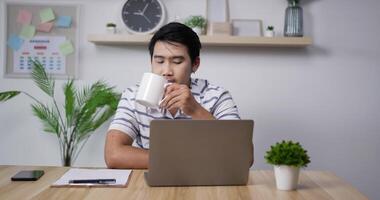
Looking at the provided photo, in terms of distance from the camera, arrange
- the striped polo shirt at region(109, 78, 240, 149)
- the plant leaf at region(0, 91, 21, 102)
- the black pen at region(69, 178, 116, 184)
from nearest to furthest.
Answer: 1. the black pen at region(69, 178, 116, 184)
2. the striped polo shirt at region(109, 78, 240, 149)
3. the plant leaf at region(0, 91, 21, 102)

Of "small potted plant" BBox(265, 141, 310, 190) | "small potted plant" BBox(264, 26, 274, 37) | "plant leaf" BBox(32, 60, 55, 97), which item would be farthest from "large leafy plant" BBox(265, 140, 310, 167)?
"plant leaf" BBox(32, 60, 55, 97)

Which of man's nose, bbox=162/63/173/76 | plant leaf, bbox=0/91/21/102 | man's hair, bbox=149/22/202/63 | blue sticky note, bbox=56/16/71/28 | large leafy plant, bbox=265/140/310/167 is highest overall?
blue sticky note, bbox=56/16/71/28

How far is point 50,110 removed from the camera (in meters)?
2.85

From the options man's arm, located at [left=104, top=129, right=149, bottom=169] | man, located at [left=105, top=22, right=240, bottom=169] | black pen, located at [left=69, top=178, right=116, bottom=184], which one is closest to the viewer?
black pen, located at [left=69, top=178, right=116, bottom=184]

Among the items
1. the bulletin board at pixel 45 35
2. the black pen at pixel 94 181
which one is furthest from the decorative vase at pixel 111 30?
the black pen at pixel 94 181

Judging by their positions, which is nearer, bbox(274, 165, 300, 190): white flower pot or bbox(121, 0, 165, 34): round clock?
bbox(274, 165, 300, 190): white flower pot

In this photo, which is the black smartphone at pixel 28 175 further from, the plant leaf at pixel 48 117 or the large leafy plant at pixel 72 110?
the plant leaf at pixel 48 117

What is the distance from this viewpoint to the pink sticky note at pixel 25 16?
111 inches

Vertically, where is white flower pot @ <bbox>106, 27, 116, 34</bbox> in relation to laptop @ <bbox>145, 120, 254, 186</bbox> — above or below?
above

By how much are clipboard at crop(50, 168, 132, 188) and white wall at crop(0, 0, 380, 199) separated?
1.57 meters

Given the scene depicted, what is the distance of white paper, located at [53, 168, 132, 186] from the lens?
3.78 ft

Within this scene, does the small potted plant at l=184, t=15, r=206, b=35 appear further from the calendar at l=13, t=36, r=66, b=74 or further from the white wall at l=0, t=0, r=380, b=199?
the calendar at l=13, t=36, r=66, b=74

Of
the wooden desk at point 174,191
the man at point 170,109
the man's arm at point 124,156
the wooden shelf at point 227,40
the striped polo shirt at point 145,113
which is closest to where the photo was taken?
the wooden desk at point 174,191

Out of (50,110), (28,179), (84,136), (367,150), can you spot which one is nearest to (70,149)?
(84,136)
